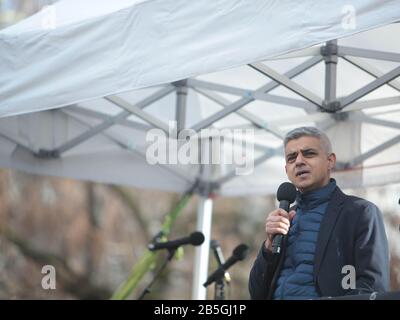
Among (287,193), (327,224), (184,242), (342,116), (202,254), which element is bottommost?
(327,224)

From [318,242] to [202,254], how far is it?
10.4 feet

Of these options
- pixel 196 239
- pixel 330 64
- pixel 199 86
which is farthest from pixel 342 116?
pixel 196 239

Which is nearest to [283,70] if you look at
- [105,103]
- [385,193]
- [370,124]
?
[370,124]

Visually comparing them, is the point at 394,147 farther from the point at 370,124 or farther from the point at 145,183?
the point at 145,183

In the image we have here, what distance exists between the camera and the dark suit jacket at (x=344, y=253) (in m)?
3.68

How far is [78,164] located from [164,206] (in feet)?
36.7

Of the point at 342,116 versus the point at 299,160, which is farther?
the point at 342,116

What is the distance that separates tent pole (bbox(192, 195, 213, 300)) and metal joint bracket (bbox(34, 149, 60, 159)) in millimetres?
1234

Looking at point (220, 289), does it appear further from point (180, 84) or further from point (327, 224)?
point (327, 224)

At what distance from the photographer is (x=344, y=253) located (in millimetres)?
3789

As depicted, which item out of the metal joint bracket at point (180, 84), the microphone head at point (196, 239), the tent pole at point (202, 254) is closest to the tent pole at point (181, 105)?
the metal joint bracket at point (180, 84)

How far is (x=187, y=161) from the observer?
6.89 meters

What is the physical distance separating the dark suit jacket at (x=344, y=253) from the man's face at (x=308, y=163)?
0.37 feet

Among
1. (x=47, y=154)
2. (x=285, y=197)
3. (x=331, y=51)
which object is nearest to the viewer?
(x=285, y=197)
